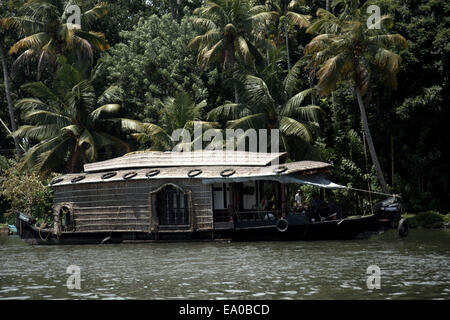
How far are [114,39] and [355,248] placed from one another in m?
22.6

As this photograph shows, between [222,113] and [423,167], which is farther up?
[222,113]

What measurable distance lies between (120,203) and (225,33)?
9851mm

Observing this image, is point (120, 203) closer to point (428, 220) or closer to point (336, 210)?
point (336, 210)

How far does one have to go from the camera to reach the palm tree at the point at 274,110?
84.5 ft

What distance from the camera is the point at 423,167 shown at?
89.8ft

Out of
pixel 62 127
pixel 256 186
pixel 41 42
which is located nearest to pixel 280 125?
pixel 256 186

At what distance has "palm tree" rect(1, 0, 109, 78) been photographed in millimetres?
29500

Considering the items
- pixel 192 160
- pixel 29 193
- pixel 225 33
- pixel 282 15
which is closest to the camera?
pixel 192 160

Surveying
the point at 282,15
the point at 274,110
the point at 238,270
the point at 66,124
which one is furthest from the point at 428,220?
the point at 66,124

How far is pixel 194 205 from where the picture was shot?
19641 mm

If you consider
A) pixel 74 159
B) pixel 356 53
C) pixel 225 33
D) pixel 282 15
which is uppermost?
pixel 282 15

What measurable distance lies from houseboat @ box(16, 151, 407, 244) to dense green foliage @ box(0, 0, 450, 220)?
5630 millimetres

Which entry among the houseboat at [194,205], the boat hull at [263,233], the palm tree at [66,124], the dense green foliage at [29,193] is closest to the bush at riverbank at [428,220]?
the houseboat at [194,205]
